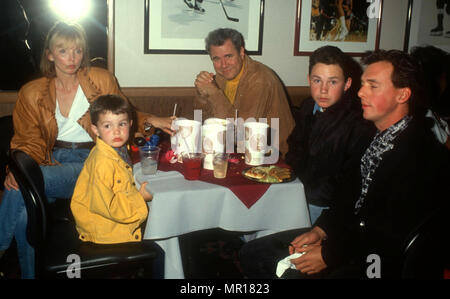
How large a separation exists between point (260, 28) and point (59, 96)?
1.93 metres

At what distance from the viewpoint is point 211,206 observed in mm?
1851

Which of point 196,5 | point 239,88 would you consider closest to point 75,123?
point 239,88

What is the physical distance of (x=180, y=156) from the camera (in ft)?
7.06

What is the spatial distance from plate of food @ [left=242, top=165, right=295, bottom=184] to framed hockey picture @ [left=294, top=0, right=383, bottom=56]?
7.16 feet

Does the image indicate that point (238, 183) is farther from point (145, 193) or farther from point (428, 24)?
point (428, 24)

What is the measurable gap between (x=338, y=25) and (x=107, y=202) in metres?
3.08

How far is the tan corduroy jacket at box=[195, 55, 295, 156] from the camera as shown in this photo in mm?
2949

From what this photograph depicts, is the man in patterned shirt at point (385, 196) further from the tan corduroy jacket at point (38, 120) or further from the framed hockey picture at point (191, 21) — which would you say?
the framed hockey picture at point (191, 21)

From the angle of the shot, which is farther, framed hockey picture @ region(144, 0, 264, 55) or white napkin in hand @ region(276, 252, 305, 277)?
framed hockey picture @ region(144, 0, 264, 55)

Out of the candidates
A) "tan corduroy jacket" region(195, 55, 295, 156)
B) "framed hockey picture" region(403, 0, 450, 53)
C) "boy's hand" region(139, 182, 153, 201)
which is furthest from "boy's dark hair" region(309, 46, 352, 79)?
"framed hockey picture" region(403, 0, 450, 53)

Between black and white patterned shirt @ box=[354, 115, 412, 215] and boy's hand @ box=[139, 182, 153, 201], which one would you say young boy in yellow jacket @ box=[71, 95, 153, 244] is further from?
black and white patterned shirt @ box=[354, 115, 412, 215]

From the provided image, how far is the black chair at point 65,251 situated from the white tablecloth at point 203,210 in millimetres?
100

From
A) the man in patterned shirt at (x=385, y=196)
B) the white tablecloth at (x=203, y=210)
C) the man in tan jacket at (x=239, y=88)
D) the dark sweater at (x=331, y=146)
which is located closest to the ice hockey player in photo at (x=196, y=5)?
the man in tan jacket at (x=239, y=88)

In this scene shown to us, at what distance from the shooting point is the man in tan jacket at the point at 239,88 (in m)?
2.91
